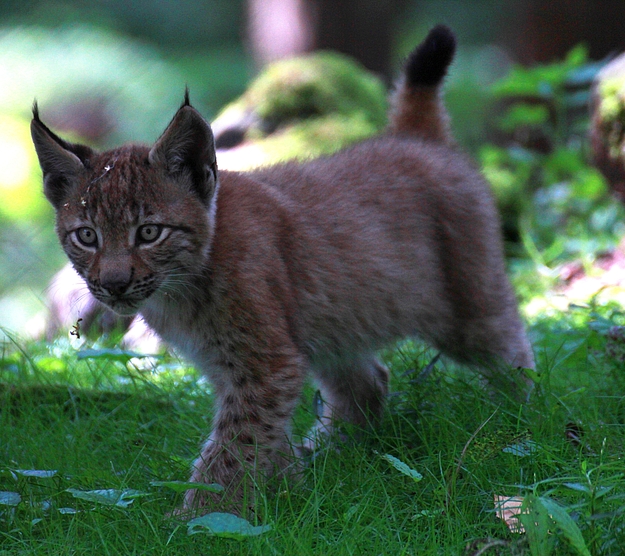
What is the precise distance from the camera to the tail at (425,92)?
4270mm

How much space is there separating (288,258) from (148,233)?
0.64 meters

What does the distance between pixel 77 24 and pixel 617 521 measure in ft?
30.7

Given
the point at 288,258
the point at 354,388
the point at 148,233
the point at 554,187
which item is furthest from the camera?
the point at 554,187

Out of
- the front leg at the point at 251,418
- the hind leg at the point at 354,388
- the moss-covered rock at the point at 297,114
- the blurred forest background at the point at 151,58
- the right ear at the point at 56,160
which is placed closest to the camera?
the front leg at the point at 251,418

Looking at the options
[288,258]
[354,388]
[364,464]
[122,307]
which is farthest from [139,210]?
[354,388]

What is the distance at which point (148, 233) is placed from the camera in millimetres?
→ 3143

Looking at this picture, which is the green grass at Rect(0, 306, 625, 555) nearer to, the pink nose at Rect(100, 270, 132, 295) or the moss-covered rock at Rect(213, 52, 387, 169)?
the pink nose at Rect(100, 270, 132, 295)

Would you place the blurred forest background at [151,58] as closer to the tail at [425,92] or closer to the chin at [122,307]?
the tail at [425,92]

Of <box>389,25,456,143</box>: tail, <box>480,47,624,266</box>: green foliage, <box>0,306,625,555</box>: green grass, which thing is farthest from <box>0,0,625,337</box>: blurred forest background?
<box>389,25,456,143</box>: tail

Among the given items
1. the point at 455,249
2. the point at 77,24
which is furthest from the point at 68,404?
the point at 77,24

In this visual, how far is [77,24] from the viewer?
1010 cm

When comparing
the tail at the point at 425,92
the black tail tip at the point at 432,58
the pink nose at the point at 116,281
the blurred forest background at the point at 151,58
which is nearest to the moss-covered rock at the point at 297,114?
the blurred forest background at the point at 151,58

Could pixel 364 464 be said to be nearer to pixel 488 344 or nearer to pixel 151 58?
pixel 488 344

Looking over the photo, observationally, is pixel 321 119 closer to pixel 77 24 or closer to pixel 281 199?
pixel 281 199
